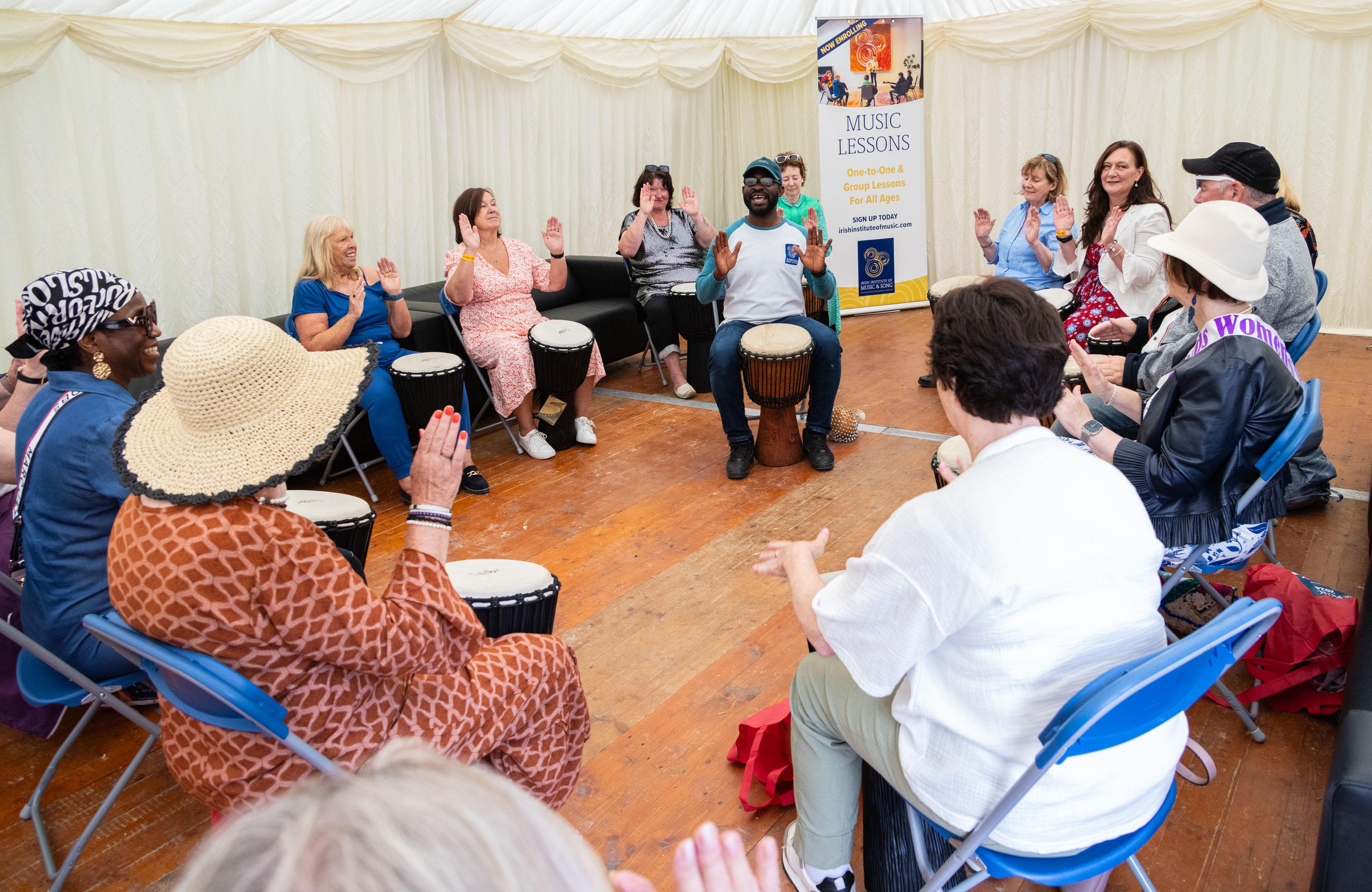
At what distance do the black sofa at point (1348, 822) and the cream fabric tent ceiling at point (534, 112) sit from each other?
544 cm

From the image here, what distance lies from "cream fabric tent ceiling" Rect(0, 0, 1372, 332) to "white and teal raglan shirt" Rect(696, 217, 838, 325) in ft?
8.78

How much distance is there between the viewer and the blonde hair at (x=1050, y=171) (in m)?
5.29

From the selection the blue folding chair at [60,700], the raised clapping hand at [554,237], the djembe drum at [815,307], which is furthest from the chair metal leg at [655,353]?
the blue folding chair at [60,700]

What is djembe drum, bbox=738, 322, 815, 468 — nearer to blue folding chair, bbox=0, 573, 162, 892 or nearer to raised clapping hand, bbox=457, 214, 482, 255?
raised clapping hand, bbox=457, 214, 482, 255

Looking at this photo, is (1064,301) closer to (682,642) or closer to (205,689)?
(682,642)

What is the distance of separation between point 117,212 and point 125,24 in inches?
36.7

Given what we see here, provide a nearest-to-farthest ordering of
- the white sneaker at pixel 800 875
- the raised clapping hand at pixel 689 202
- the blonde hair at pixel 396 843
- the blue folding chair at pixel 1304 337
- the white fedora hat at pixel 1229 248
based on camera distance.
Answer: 1. the blonde hair at pixel 396 843
2. the white sneaker at pixel 800 875
3. the white fedora hat at pixel 1229 248
4. the blue folding chair at pixel 1304 337
5. the raised clapping hand at pixel 689 202

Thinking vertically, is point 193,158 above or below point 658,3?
below

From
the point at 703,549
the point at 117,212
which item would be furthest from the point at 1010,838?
the point at 117,212

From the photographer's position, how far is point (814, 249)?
15.1ft

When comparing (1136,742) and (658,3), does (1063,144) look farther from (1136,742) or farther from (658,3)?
(1136,742)

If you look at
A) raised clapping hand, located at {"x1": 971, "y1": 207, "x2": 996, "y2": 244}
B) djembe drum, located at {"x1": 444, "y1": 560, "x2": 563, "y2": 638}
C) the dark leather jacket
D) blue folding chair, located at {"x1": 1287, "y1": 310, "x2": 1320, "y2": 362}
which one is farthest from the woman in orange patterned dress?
raised clapping hand, located at {"x1": 971, "y1": 207, "x2": 996, "y2": 244}

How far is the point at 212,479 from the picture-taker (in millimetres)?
1562

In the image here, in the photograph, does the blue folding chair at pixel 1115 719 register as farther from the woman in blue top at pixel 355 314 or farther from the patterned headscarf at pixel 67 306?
the woman in blue top at pixel 355 314
